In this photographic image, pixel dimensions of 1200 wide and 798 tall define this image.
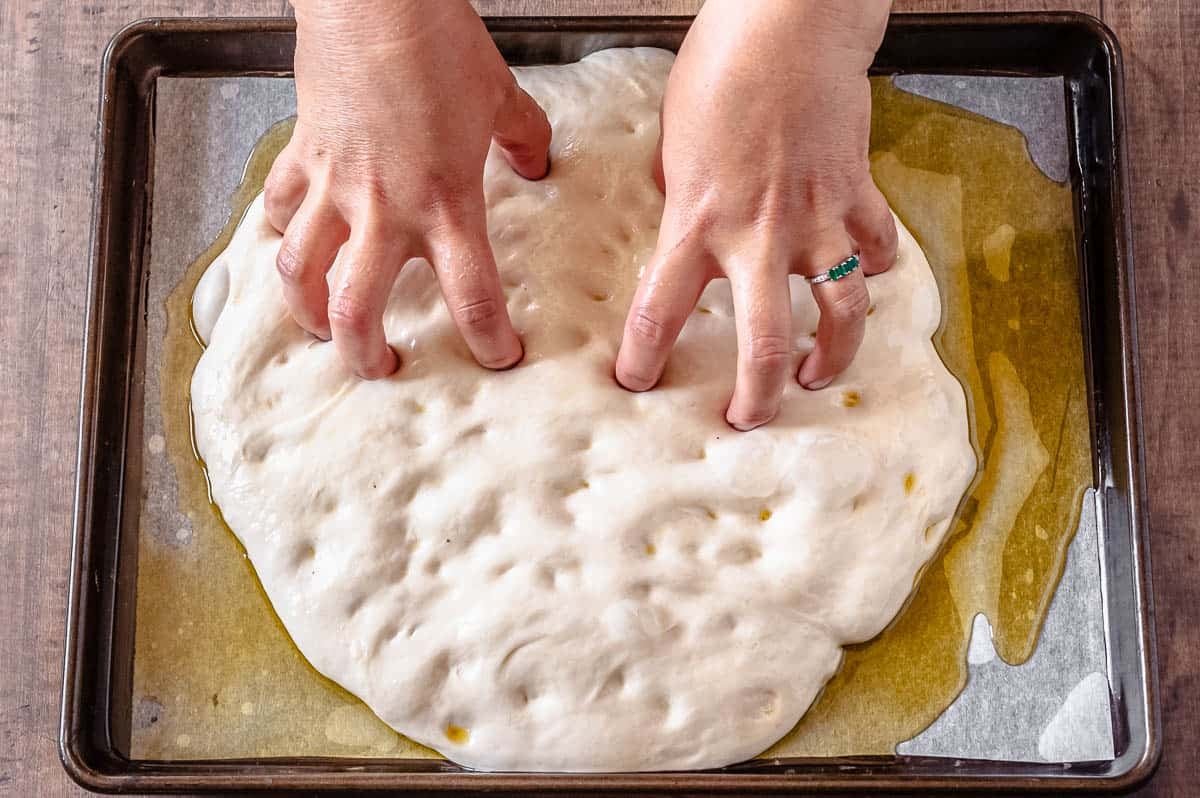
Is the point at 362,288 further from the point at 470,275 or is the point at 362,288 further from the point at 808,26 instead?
the point at 808,26

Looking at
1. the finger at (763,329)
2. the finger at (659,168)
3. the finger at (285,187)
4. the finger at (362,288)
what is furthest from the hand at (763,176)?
the finger at (285,187)

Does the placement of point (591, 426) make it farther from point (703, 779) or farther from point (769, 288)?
point (703, 779)

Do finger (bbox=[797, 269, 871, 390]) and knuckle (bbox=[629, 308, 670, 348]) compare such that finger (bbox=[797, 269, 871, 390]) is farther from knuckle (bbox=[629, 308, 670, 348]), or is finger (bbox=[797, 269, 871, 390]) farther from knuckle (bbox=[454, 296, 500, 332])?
knuckle (bbox=[454, 296, 500, 332])

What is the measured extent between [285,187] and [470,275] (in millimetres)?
209

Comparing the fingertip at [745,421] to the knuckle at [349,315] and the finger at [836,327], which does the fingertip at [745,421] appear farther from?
the knuckle at [349,315]

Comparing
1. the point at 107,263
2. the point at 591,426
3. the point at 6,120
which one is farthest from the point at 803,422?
the point at 6,120

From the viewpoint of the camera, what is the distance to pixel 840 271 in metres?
0.92

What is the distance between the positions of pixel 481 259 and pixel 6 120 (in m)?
0.66

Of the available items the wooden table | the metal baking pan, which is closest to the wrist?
the metal baking pan

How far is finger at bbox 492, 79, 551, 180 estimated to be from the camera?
996 millimetres

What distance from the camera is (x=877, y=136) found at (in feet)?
Result: 3.82

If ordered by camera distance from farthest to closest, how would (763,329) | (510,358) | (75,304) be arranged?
(75,304), (510,358), (763,329)

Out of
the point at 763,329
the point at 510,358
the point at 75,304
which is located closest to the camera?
the point at 763,329

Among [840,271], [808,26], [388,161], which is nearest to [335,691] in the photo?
[388,161]
